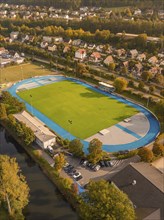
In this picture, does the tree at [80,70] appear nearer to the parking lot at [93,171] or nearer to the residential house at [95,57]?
the residential house at [95,57]

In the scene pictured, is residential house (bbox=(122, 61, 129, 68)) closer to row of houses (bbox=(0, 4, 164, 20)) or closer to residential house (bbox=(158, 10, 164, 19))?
residential house (bbox=(158, 10, 164, 19))

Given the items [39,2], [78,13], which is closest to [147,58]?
[78,13]

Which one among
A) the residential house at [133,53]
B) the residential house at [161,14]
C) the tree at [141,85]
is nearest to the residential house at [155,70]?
the tree at [141,85]

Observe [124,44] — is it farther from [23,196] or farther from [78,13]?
[23,196]

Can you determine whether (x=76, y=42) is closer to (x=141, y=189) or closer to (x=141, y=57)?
(x=141, y=57)

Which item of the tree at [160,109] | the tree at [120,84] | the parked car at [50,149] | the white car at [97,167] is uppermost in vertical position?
the tree at [120,84]

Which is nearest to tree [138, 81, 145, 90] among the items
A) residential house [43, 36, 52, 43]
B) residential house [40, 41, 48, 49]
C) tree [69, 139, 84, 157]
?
tree [69, 139, 84, 157]
